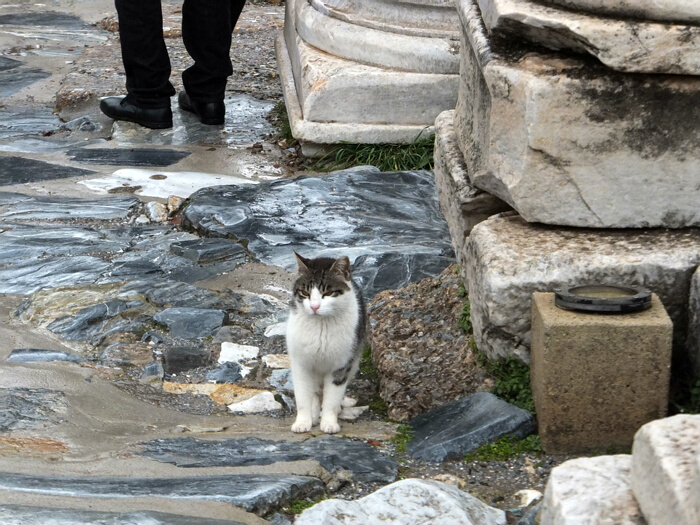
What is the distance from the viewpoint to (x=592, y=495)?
1660mm

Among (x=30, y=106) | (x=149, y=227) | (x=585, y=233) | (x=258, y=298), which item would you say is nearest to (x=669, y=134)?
(x=585, y=233)

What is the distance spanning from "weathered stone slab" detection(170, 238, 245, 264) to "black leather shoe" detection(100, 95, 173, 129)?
1799mm

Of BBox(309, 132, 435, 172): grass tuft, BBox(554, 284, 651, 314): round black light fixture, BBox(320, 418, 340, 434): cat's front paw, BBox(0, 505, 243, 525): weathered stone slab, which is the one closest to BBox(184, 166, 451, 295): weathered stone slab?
BBox(309, 132, 435, 172): grass tuft

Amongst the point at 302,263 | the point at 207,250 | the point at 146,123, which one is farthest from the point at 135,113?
the point at 302,263

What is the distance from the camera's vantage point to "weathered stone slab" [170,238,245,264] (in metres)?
4.09

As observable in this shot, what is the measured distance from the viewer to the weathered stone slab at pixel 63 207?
181 inches

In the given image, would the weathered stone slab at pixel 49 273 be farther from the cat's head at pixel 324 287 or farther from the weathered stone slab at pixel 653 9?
the weathered stone slab at pixel 653 9

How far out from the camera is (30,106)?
6.54 metres

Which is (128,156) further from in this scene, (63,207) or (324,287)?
A: (324,287)

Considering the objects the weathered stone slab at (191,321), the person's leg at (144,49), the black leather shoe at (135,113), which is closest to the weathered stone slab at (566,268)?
the weathered stone slab at (191,321)

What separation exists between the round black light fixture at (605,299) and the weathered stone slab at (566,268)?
0.36ft

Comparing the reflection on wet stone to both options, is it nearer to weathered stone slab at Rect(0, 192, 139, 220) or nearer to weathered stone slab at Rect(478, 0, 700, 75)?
weathered stone slab at Rect(478, 0, 700, 75)

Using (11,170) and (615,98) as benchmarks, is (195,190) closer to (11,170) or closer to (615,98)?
(11,170)

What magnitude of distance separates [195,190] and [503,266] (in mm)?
2657
